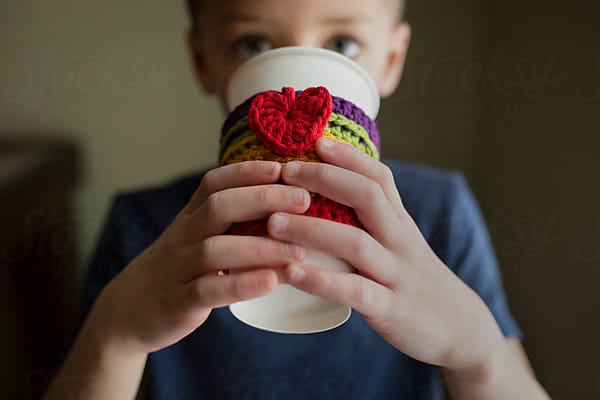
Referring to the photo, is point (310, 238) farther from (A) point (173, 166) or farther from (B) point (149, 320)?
(A) point (173, 166)

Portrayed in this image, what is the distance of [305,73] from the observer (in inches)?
10.2

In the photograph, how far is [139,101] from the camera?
0.46 metres

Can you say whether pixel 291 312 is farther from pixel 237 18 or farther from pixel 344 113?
pixel 237 18

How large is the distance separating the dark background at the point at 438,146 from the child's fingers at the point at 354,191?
0.20 metres

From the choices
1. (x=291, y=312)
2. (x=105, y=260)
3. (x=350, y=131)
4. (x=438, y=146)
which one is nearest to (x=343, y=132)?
(x=350, y=131)

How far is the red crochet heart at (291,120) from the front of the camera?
0.22 m

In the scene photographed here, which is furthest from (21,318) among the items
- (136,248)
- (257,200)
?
(257,200)

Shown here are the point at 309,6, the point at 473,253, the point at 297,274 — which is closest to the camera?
the point at 297,274

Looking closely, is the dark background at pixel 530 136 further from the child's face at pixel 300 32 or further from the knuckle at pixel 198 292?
the knuckle at pixel 198 292

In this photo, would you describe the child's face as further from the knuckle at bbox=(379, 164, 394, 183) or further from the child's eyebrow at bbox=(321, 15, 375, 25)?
the knuckle at bbox=(379, 164, 394, 183)

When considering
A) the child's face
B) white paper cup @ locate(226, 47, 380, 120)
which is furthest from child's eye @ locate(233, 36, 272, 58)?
white paper cup @ locate(226, 47, 380, 120)

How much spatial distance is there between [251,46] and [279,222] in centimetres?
21

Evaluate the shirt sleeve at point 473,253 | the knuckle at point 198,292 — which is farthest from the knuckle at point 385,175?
the shirt sleeve at point 473,253

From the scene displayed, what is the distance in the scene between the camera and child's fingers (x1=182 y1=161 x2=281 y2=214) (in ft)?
0.73
